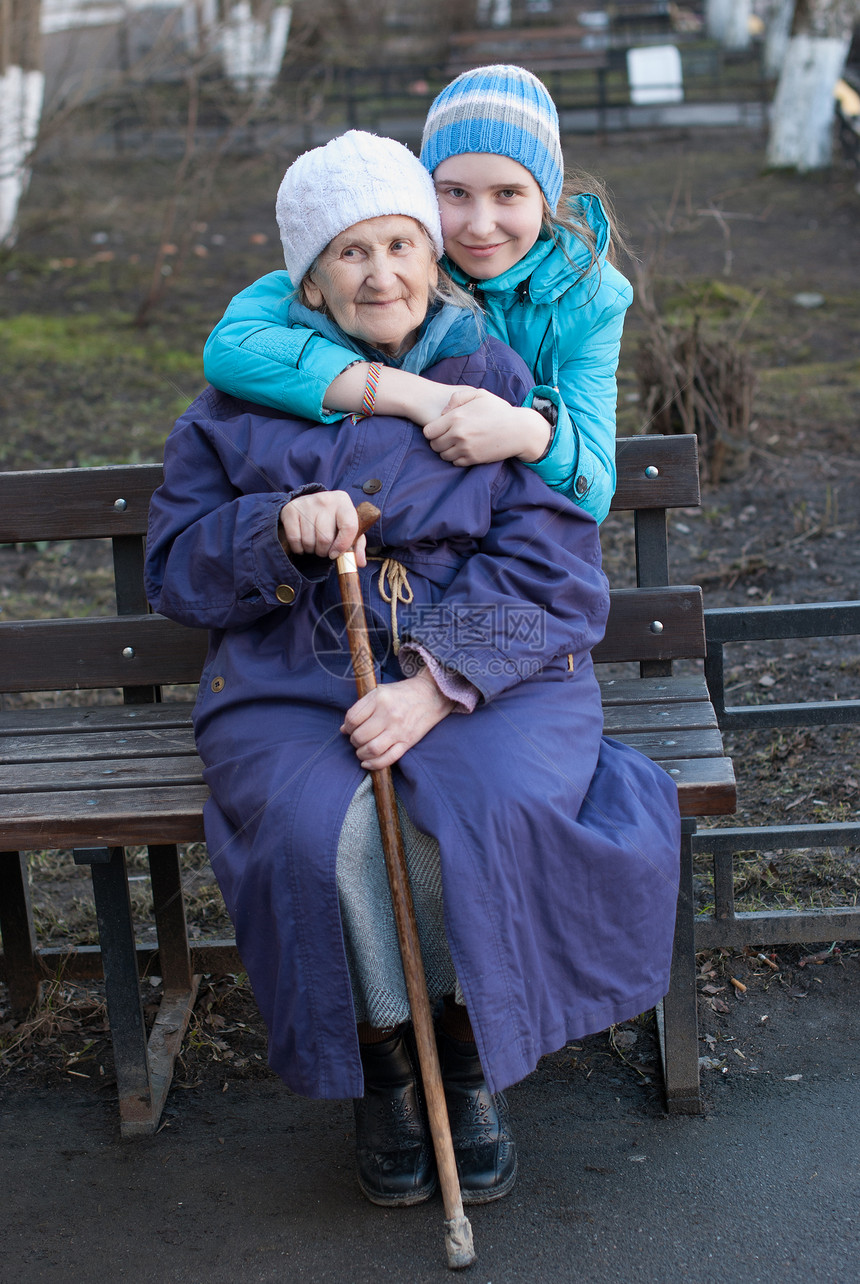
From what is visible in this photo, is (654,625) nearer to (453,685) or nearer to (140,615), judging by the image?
(453,685)

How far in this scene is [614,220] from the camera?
2484 millimetres

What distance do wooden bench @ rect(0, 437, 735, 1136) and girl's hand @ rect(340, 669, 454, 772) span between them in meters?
0.46

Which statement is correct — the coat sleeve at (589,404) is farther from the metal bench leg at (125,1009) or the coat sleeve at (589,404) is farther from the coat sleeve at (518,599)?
the metal bench leg at (125,1009)

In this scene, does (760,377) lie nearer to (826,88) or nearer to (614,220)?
(614,220)

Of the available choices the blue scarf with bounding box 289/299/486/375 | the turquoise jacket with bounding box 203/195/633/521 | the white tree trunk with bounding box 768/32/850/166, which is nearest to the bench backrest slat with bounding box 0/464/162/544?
the turquoise jacket with bounding box 203/195/633/521

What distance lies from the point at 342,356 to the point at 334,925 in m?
0.99

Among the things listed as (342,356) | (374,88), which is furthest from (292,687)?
(374,88)

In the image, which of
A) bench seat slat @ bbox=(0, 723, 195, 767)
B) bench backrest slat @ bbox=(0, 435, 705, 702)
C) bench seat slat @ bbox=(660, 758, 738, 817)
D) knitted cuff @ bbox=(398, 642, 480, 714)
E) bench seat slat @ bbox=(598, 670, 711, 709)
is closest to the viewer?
knitted cuff @ bbox=(398, 642, 480, 714)

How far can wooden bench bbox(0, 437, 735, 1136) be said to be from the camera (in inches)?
91.4

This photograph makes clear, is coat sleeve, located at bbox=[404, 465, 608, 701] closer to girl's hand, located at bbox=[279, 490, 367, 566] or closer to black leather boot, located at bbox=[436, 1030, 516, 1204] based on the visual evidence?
A: girl's hand, located at bbox=[279, 490, 367, 566]

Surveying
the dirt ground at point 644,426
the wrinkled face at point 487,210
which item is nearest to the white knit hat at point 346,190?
the wrinkled face at point 487,210

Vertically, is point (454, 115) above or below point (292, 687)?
above

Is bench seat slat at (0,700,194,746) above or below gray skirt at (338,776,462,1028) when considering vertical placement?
above

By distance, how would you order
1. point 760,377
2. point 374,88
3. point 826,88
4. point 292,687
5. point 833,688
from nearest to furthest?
point 292,687 < point 833,688 < point 760,377 < point 826,88 < point 374,88
